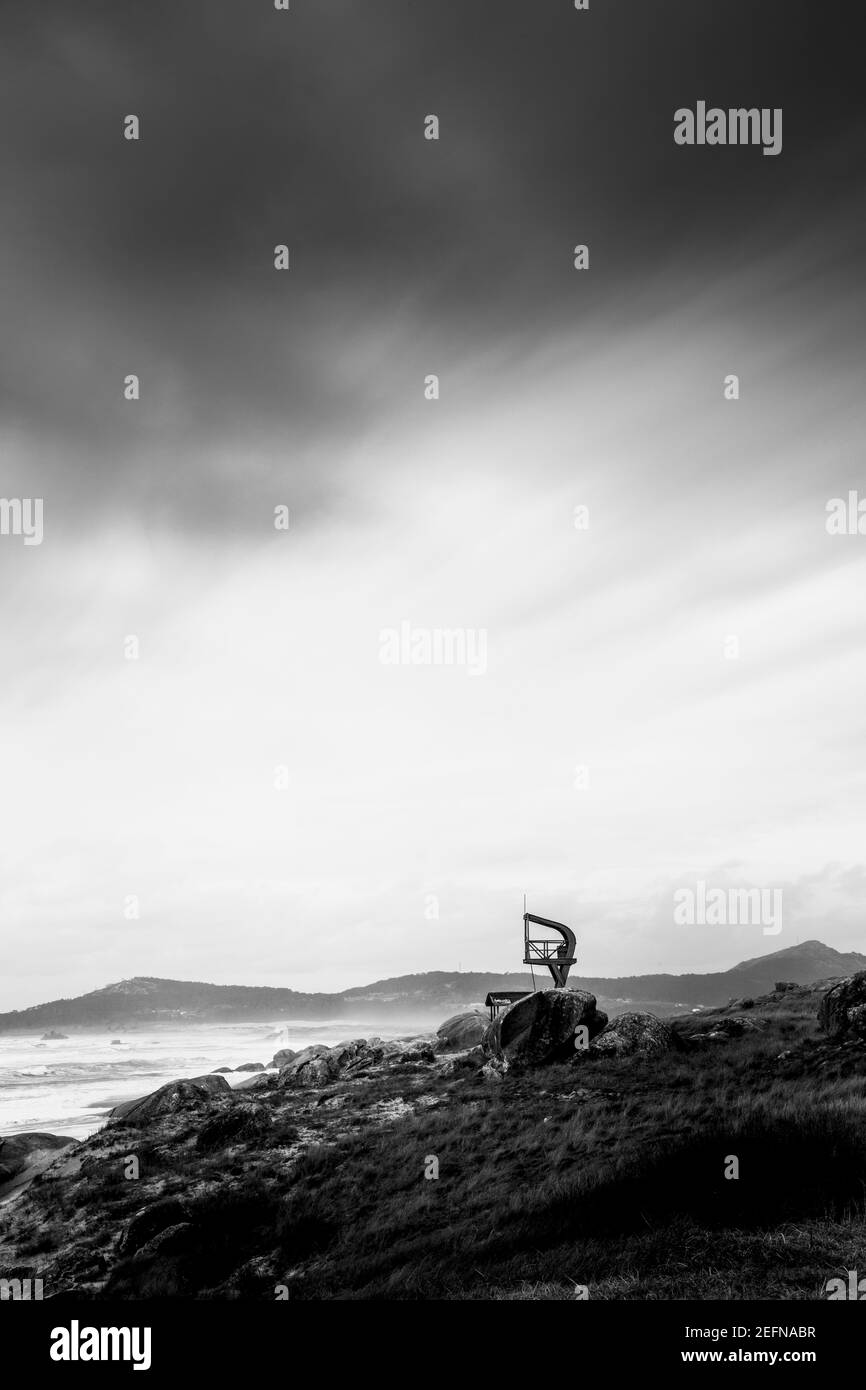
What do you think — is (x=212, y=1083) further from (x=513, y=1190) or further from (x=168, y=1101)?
(x=513, y=1190)

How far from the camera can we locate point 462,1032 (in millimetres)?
45062

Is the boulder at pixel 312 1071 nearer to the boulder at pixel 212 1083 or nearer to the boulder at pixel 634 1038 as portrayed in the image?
the boulder at pixel 212 1083

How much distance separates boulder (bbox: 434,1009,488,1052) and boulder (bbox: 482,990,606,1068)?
35.1 feet

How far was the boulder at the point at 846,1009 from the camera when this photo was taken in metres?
25.8

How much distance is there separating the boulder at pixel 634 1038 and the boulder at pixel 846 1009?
19.3ft

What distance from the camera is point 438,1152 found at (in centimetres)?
2194

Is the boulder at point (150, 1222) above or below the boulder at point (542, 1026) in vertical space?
below

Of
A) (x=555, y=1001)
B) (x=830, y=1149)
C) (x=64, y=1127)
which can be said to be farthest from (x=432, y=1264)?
(x=64, y=1127)

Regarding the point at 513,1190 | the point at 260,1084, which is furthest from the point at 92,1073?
the point at 513,1190

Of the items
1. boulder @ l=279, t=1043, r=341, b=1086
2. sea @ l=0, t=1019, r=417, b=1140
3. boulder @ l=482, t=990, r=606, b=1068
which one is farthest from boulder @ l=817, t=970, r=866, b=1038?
sea @ l=0, t=1019, r=417, b=1140

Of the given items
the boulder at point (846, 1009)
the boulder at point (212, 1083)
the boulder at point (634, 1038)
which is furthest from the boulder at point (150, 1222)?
the boulder at point (846, 1009)

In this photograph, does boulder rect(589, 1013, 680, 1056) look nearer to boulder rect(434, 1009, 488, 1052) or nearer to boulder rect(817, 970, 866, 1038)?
boulder rect(817, 970, 866, 1038)
